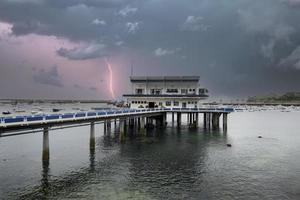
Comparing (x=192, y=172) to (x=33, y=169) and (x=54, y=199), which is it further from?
(x=33, y=169)

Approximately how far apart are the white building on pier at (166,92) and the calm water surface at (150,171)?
30.1 meters

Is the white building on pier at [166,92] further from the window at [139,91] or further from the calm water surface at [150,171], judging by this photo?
the calm water surface at [150,171]

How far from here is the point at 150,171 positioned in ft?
98.6

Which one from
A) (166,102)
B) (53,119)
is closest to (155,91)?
(166,102)

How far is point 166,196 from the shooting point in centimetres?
2258

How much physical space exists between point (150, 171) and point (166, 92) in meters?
50.4

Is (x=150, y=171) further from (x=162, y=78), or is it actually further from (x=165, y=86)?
(x=162, y=78)

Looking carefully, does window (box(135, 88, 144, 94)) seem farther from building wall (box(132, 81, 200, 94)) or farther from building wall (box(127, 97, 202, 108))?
building wall (box(127, 97, 202, 108))

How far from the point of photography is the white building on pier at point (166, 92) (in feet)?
252

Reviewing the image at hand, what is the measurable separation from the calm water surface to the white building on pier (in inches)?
1183

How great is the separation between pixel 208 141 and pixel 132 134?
607 inches

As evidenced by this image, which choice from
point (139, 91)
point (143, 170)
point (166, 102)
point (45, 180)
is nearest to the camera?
point (45, 180)

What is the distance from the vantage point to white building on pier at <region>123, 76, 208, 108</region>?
252 ft

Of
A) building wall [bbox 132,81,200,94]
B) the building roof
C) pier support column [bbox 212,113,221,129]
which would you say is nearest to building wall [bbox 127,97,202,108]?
building wall [bbox 132,81,200,94]
